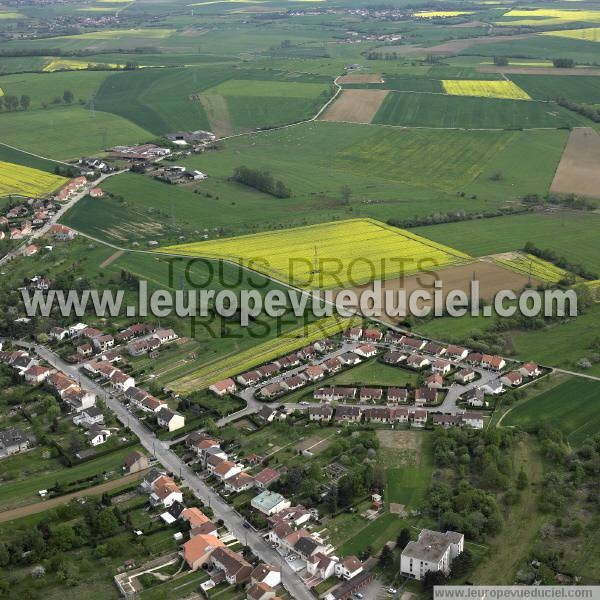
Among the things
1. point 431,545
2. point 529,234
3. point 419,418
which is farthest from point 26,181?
point 431,545

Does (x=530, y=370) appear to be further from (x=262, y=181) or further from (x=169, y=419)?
(x=262, y=181)

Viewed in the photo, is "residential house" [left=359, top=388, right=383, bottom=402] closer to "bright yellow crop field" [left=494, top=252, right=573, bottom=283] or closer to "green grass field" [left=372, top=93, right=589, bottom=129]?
"bright yellow crop field" [left=494, top=252, right=573, bottom=283]

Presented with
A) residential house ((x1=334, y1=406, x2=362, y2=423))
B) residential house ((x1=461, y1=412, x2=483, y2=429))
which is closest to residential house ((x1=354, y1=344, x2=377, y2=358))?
residential house ((x1=334, y1=406, x2=362, y2=423))

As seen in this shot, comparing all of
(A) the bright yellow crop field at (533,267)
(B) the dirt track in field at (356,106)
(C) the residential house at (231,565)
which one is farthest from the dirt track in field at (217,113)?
(C) the residential house at (231,565)

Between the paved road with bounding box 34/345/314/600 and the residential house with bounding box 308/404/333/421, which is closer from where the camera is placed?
the paved road with bounding box 34/345/314/600

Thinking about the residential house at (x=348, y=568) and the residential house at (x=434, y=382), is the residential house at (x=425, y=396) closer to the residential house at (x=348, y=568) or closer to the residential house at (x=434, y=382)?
the residential house at (x=434, y=382)

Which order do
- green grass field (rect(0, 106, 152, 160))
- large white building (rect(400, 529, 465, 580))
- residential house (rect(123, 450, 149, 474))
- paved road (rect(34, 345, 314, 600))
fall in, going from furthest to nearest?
1. green grass field (rect(0, 106, 152, 160))
2. residential house (rect(123, 450, 149, 474))
3. paved road (rect(34, 345, 314, 600))
4. large white building (rect(400, 529, 465, 580))
